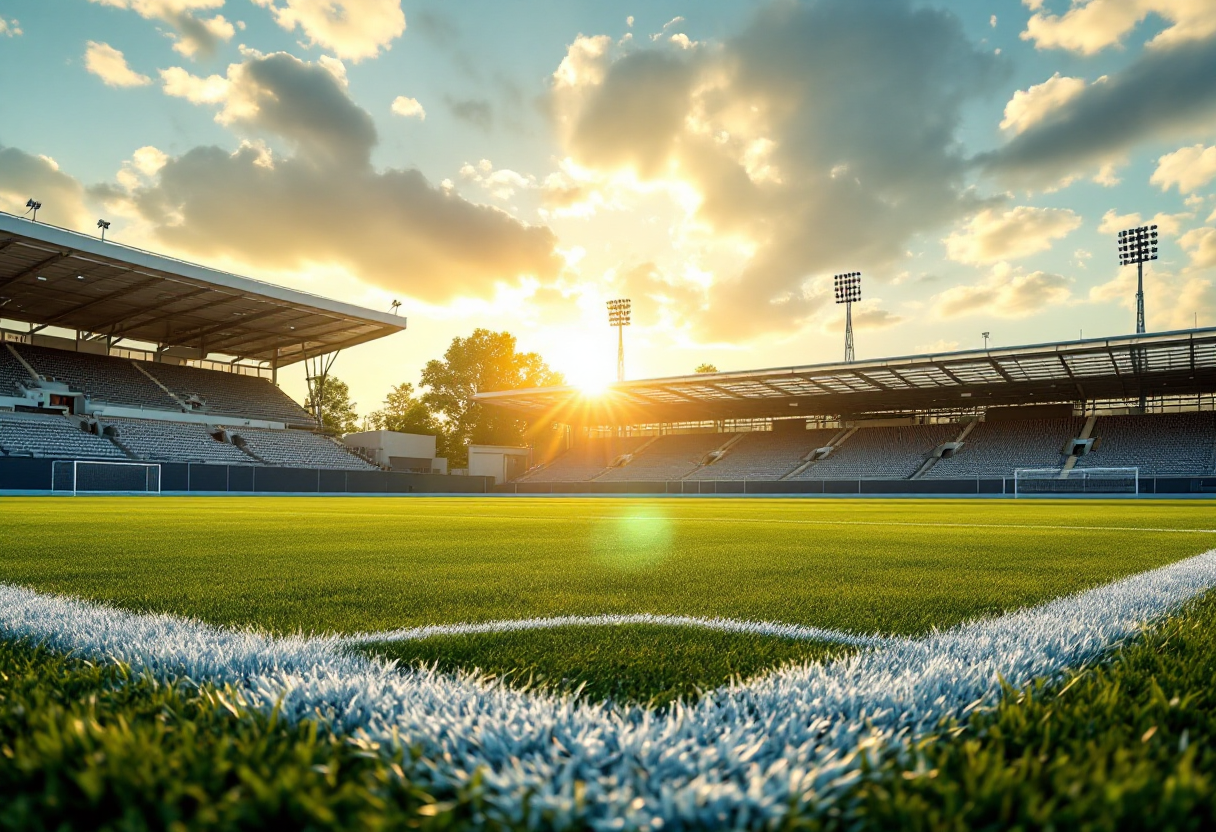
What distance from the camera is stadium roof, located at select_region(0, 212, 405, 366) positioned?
25406 millimetres

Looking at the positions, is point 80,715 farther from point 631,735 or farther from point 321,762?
point 631,735

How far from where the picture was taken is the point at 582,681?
1618 mm

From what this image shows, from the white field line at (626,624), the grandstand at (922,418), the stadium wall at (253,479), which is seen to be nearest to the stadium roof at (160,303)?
the stadium wall at (253,479)

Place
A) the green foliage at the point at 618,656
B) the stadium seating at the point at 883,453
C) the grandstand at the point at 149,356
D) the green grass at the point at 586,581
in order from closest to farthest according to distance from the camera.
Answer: the green foliage at the point at 618,656 < the green grass at the point at 586,581 < the grandstand at the point at 149,356 < the stadium seating at the point at 883,453

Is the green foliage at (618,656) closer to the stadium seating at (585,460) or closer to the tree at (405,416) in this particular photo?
the stadium seating at (585,460)

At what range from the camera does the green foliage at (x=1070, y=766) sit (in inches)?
30.3

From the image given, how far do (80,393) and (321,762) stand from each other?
38012 mm

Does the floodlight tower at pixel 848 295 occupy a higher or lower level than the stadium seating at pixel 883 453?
higher

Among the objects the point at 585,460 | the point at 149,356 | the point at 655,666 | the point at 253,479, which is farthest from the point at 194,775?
the point at 585,460

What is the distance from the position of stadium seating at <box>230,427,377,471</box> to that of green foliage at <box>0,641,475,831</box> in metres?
33.9

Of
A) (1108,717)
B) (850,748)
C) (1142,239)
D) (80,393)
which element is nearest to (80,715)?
(850,748)

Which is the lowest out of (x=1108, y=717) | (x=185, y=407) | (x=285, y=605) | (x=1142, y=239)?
(x=285, y=605)

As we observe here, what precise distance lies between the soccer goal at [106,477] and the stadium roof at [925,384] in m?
18.4

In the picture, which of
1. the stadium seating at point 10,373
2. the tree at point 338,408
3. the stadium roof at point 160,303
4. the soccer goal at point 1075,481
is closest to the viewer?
the stadium roof at point 160,303
